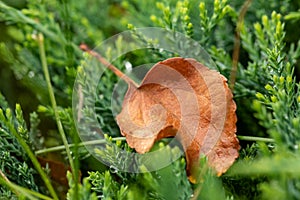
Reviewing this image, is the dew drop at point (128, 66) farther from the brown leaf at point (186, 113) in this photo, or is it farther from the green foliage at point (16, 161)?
the green foliage at point (16, 161)

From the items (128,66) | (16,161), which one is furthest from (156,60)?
(16,161)

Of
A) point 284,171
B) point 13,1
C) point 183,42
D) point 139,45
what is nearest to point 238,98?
point 183,42

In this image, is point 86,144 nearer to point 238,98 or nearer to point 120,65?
point 120,65

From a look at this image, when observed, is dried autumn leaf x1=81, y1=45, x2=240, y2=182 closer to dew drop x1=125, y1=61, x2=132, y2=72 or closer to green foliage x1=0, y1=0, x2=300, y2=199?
green foliage x1=0, y1=0, x2=300, y2=199

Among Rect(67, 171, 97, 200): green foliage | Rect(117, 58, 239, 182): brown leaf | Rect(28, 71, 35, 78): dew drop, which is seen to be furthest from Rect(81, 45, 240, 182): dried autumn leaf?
Rect(28, 71, 35, 78): dew drop

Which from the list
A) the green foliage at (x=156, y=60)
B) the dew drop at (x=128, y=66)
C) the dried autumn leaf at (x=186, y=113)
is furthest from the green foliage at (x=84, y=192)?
the dew drop at (x=128, y=66)

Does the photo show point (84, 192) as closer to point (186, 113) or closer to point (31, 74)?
point (186, 113)
